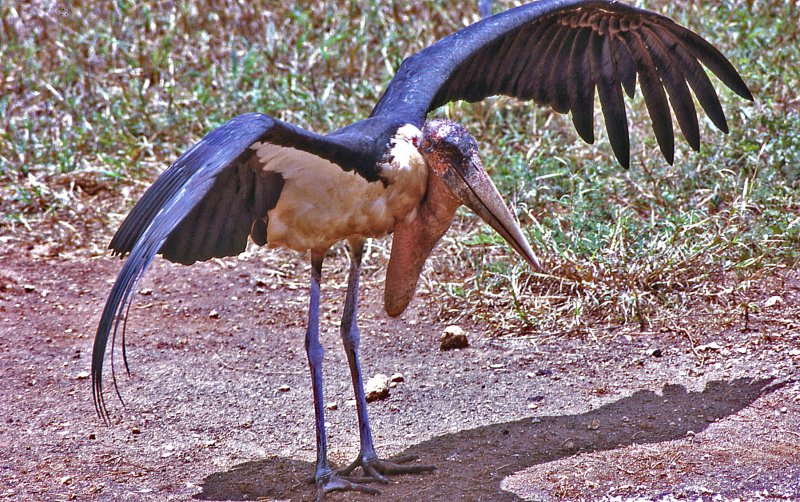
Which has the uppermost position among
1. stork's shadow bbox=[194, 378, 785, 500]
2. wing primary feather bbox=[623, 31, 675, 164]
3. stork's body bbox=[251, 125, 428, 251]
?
wing primary feather bbox=[623, 31, 675, 164]

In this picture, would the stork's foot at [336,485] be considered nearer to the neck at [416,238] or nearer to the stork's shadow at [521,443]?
the stork's shadow at [521,443]

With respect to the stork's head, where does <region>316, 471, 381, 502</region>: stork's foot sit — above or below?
below

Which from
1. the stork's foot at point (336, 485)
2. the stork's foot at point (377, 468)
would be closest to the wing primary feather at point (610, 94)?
the stork's foot at point (377, 468)

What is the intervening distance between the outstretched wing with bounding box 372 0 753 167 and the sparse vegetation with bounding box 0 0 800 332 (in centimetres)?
70

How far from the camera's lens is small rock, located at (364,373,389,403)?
421 centimetres

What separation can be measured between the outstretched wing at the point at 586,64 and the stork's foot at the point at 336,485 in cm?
154

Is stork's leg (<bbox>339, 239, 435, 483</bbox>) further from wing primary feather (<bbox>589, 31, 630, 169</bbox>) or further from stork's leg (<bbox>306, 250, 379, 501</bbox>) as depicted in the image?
wing primary feather (<bbox>589, 31, 630, 169</bbox>)

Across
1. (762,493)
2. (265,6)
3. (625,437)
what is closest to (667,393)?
(625,437)

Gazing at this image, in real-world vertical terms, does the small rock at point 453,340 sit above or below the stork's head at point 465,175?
below

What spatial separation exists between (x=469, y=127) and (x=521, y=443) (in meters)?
2.91

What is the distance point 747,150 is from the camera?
5.43m

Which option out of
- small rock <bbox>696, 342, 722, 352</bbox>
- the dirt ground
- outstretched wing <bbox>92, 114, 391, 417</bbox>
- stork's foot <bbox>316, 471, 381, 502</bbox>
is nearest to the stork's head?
outstretched wing <bbox>92, 114, 391, 417</bbox>

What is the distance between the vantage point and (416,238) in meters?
3.66

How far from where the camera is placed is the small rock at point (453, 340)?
466cm
